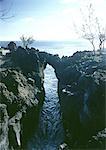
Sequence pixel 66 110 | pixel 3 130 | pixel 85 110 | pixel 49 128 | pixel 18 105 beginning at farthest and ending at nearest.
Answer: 1. pixel 49 128
2. pixel 66 110
3. pixel 18 105
4. pixel 85 110
5. pixel 3 130

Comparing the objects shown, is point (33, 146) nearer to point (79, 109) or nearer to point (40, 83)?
point (79, 109)

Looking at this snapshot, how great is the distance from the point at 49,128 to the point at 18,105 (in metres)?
5.49

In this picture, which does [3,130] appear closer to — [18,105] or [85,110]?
[18,105]

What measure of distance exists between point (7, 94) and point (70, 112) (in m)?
7.81

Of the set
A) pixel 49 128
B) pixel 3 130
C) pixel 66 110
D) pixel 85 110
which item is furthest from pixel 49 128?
pixel 3 130

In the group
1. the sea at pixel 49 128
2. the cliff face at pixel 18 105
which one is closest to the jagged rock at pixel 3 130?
the cliff face at pixel 18 105

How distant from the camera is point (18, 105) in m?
31.8

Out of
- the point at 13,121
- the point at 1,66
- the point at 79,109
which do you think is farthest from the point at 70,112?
the point at 1,66

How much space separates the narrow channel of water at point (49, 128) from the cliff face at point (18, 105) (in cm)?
91

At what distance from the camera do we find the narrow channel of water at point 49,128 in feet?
101

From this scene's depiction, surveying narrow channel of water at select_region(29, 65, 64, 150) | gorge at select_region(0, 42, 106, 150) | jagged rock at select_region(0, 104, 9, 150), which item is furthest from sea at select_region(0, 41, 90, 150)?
jagged rock at select_region(0, 104, 9, 150)

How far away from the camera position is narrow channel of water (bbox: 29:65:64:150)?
101ft

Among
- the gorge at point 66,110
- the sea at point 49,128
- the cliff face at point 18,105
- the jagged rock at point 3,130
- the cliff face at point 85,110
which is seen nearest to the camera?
the jagged rock at point 3,130

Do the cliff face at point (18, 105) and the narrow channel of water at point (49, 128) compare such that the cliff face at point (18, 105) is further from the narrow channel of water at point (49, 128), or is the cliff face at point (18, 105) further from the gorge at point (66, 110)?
the narrow channel of water at point (49, 128)
